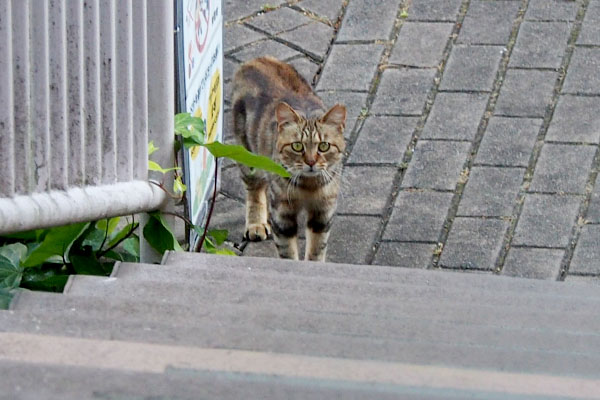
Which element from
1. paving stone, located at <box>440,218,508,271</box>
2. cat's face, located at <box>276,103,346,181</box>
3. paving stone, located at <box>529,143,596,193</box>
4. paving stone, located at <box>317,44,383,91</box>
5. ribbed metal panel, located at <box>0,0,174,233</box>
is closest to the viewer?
ribbed metal panel, located at <box>0,0,174,233</box>

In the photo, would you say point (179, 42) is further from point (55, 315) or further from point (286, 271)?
point (55, 315)

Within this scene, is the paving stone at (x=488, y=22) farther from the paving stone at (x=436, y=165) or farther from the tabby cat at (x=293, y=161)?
the tabby cat at (x=293, y=161)

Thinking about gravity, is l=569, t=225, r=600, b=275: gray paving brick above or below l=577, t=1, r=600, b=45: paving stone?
below

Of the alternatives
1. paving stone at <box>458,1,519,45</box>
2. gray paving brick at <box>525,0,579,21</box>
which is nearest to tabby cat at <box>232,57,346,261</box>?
paving stone at <box>458,1,519,45</box>

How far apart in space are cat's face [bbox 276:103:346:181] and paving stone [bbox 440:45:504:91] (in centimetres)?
113

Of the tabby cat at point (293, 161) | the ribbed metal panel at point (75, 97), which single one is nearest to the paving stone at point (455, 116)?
the tabby cat at point (293, 161)

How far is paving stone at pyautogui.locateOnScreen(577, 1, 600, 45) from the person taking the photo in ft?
19.5

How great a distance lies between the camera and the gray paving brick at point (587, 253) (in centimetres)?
454

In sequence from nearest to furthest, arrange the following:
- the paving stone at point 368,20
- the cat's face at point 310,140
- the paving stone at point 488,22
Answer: the cat's face at point 310,140, the paving stone at point 488,22, the paving stone at point 368,20

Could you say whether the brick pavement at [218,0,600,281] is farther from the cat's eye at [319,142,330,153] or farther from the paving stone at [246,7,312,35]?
the cat's eye at [319,142,330,153]

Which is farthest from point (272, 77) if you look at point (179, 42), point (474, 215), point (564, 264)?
point (179, 42)

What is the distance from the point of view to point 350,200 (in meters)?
5.08

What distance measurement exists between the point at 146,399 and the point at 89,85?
4.01 feet

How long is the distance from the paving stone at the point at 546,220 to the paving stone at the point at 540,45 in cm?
112
